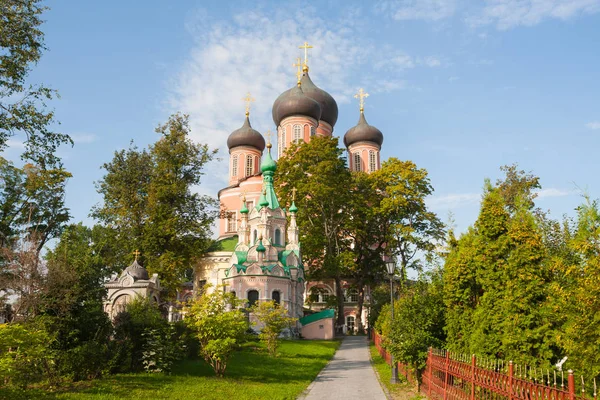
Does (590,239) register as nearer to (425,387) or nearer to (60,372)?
(425,387)

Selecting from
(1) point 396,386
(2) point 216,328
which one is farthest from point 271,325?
(1) point 396,386

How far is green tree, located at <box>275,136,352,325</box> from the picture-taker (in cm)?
3288

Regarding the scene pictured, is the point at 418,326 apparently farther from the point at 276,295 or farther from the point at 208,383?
the point at 276,295

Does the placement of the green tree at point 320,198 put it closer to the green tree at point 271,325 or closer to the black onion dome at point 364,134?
the green tree at point 271,325

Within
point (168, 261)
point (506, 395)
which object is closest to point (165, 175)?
point (168, 261)

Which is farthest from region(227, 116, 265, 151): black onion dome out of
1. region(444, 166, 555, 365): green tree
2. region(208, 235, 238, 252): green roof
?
region(444, 166, 555, 365): green tree

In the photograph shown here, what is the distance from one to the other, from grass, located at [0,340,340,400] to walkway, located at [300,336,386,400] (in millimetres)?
375

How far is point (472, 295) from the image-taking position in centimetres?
1206

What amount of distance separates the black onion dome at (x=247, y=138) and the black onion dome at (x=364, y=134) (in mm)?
8697

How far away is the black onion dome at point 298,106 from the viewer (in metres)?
42.6

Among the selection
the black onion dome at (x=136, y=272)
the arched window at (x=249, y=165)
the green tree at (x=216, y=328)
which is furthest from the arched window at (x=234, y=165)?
the green tree at (x=216, y=328)

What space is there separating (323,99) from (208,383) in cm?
3667

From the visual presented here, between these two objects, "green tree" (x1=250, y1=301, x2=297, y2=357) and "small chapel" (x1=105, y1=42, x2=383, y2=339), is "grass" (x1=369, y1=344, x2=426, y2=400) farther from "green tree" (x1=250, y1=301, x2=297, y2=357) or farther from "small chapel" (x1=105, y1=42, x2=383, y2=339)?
"small chapel" (x1=105, y1=42, x2=383, y2=339)

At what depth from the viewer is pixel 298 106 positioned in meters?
42.6
